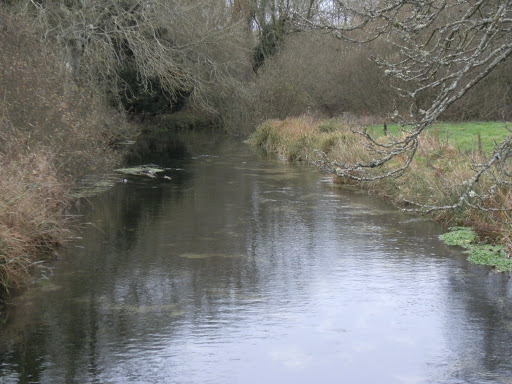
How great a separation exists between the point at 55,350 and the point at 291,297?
9.83 ft

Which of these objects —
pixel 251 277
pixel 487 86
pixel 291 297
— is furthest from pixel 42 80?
pixel 487 86

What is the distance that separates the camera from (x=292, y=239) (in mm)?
11750

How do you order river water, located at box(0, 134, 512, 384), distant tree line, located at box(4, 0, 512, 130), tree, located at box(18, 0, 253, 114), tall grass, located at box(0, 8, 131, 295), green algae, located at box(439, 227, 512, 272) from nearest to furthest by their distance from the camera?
1. river water, located at box(0, 134, 512, 384)
2. tall grass, located at box(0, 8, 131, 295)
3. green algae, located at box(439, 227, 512, 272)
4. tree, located at box(18, 0, 253, 114)
5. distant tree line, located at box(4, 0, 512, 130)

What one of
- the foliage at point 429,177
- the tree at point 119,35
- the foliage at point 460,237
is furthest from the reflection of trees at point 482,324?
the tree at point 119,35

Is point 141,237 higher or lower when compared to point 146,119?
lower

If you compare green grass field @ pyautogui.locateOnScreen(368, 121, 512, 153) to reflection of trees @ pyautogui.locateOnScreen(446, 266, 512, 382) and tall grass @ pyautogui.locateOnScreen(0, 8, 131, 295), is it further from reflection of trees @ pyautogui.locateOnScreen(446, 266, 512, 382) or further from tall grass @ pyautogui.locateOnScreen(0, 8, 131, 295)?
reflection of trees @ pyautogui.locateOnScreen(446, 266, 512, 382)

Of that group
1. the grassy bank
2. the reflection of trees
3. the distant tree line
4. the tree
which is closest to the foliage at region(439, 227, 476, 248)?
the grassy bank

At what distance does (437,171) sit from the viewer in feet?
44.0

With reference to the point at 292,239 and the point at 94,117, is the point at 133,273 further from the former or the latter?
the point at 94,117

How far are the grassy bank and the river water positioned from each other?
595mm

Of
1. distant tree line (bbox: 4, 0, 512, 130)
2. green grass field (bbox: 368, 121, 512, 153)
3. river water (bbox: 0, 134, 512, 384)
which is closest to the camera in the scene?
river water (bbox: 0, 134, 512, 384)

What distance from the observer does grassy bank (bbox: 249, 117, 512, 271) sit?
10.6 meters

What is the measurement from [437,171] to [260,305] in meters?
6.56

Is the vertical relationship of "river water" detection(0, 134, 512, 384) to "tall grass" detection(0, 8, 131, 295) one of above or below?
below
